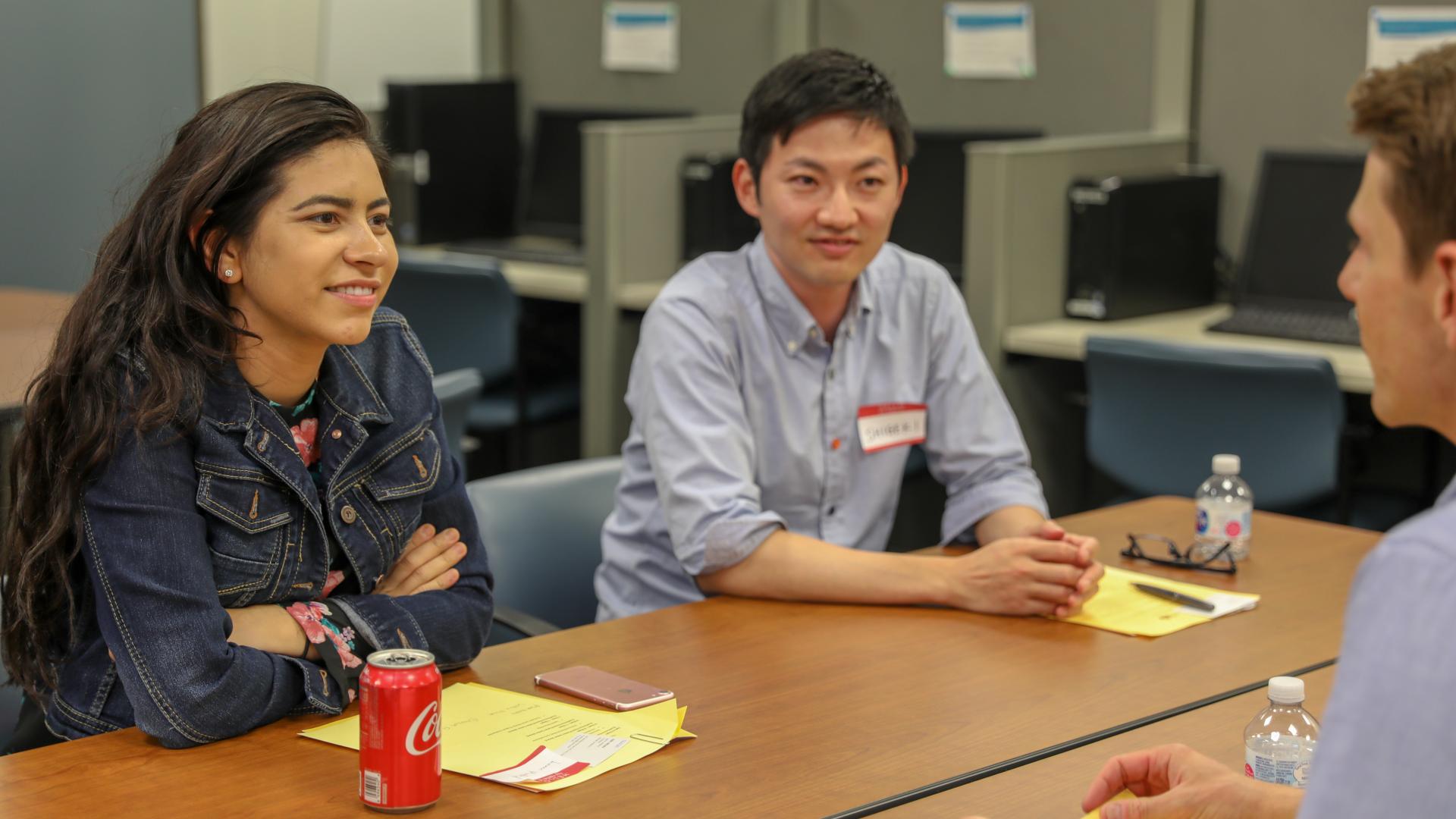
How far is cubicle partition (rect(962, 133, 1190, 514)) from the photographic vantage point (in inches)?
143

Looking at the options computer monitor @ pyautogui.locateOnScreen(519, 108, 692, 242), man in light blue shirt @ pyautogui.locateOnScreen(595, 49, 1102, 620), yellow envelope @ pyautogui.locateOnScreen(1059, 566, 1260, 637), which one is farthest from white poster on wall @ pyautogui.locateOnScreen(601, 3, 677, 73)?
yellow envelope @ pyautogui.locateOnScreen(1059, 566, 1260, 637)

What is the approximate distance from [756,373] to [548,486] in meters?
0.36

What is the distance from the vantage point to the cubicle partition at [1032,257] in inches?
143

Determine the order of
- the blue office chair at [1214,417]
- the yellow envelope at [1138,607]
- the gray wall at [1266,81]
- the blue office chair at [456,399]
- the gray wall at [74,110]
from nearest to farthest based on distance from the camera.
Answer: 1. the yellow envelope at [1138,607]
2. the blue office chair at [456,399]
3. the blue office chair at [1214,417]
4. the gray wall at [1266,81]
5. the gray wall at [74,110]

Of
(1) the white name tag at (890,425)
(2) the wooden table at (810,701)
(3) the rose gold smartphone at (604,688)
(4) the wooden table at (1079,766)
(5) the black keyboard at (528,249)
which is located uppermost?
(5) the black keyboard at (528,249)

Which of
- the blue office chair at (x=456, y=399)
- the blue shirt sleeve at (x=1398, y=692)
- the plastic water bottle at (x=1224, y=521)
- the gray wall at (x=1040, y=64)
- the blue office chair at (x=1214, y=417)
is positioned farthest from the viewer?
the gray wall at (x=1040, y=64)

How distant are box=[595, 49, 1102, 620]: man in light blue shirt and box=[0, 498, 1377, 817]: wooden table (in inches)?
9.9

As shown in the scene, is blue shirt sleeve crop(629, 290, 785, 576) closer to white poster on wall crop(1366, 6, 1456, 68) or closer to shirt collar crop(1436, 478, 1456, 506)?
shirt collar crop(1436, 478, 1456, 506)

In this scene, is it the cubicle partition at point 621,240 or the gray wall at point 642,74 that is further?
the gray wall at point 642,74

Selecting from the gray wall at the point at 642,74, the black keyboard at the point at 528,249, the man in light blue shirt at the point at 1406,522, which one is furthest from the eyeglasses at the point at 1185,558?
the gray wall at the point at 642,74

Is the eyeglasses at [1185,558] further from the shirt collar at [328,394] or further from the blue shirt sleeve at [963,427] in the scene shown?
the shirt collar at [328,394]

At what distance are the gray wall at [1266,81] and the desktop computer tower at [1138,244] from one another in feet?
0.35

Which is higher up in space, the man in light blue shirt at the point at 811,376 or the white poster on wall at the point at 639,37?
the white poster on wall at the point at 639,37

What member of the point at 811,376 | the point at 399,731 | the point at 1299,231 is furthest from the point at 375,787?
the point at 1299,231
